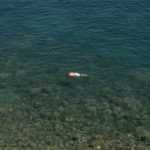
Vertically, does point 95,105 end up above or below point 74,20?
below

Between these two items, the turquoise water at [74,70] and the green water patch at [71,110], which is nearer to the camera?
the green water patch at [71,110]

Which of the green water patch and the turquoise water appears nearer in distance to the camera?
the green water patch

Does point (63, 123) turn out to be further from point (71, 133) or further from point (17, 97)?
point (17, 97)

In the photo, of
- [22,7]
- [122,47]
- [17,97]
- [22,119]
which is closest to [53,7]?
[22,7]

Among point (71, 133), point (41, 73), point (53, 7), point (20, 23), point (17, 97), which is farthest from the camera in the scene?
point (53, 7)

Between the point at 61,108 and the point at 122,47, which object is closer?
the point at 61,108

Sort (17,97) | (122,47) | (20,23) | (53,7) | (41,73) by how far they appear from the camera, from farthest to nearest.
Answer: (53,7), (20,23), (122,47), (41,73), (17,97)

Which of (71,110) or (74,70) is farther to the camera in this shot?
(74,70)

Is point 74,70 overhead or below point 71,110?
overhead
